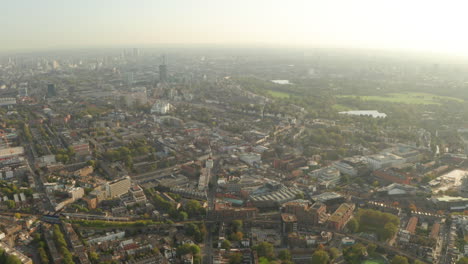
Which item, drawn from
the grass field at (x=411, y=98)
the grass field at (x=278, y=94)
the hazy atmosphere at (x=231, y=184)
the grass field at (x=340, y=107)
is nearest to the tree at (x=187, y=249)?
the hazy atmosphere at (x=231, y=184)

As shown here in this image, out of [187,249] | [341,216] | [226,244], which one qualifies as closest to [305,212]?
[341,216]

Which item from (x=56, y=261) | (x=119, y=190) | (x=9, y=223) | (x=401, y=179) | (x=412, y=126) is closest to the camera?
(x=56, y=261)

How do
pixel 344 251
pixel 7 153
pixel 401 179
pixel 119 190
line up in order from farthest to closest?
pixel 7 153, pixel 401 179, pixel 119 190, pixel 344 251

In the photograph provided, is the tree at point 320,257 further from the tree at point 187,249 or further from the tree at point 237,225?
the tree at point 187,249

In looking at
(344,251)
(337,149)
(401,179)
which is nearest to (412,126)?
(337,149)

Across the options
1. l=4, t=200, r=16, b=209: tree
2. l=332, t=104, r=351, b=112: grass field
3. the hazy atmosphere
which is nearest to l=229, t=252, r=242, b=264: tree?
the hazy atmosphere

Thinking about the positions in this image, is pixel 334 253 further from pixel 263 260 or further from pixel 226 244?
pixel 226 244

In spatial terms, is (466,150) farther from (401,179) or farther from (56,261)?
(56,261)
